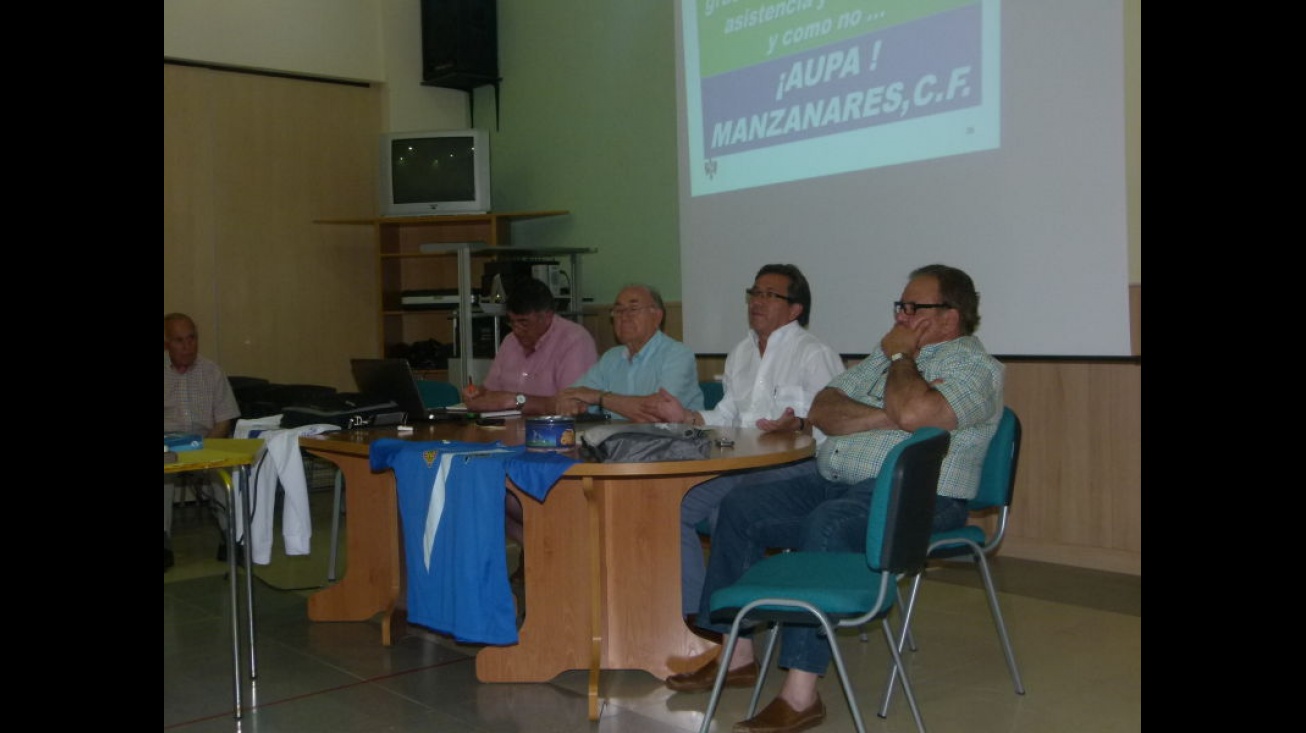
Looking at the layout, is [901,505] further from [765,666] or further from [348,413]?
[348,413]

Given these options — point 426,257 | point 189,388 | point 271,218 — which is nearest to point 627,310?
point 189,388

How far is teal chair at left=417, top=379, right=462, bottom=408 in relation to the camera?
509 centimetres

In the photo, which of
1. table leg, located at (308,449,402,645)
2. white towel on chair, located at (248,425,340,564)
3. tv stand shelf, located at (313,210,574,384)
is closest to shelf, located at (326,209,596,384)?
tv stand shelf, located at (313,210,574,384)

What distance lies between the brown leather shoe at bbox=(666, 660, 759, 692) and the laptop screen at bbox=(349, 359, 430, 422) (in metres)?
1.39

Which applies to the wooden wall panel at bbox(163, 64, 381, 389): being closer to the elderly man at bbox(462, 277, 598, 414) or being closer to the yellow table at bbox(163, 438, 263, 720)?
the elderly man at bbox(462, 277, 598, 414)

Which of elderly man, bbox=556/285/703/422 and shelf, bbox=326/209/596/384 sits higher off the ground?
shelf, bbox=326/209/596/384

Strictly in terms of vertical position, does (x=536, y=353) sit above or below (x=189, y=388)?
above

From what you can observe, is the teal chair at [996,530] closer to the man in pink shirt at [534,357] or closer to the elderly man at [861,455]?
the elderly man at [861,455]

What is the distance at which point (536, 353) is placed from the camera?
472 cm

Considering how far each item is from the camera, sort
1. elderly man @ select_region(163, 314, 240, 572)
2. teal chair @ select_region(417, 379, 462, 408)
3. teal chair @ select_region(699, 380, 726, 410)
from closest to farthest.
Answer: teal chair @ select_region(699, 380, 726, 410)
teal chair @ select_region(417, 379, 462, 408)
elderly man @ select_region(163, 314, 240, 572)

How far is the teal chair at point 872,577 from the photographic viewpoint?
2293mm

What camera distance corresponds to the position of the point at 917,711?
8.70 ft

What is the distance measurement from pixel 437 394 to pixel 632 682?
2.16 meters
